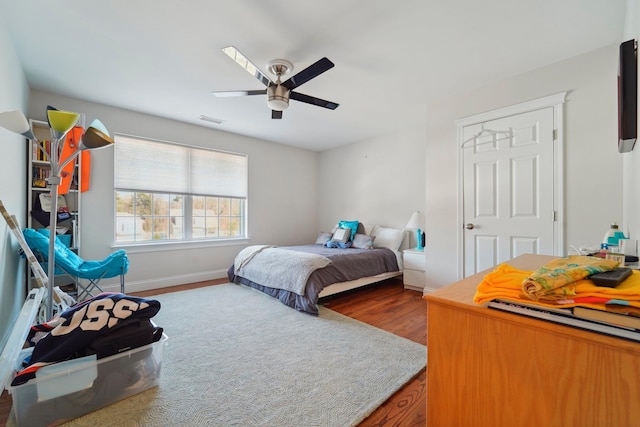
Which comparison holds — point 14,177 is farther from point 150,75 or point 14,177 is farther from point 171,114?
point 171,114

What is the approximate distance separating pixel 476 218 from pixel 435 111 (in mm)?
1450

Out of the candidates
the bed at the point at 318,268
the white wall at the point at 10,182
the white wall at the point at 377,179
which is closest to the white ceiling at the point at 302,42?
the white wall at the point at 10,182

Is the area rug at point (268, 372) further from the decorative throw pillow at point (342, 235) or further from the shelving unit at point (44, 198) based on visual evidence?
the decorative throw pillow at point (342, 235)

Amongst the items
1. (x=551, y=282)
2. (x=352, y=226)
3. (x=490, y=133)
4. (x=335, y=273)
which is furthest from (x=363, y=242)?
(x=551, y=282)

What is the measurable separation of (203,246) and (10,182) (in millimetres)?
2384

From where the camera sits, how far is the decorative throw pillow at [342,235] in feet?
15.1

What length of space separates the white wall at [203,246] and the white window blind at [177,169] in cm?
12

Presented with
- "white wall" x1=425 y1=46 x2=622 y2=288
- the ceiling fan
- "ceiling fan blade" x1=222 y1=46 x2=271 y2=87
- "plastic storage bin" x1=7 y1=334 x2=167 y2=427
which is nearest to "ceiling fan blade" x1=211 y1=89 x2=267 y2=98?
the ceiling fan

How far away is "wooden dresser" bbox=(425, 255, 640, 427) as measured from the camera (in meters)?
0.57

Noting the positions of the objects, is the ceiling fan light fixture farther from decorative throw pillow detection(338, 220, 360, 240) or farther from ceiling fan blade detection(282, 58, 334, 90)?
decorative throw pillow detection(338, 220, 360, 240)

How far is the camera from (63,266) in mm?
2625

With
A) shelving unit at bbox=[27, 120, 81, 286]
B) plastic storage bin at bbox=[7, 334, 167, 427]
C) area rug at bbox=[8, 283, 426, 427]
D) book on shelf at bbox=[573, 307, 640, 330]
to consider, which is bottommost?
area rug at bbox=[8, 283, 426, 427]

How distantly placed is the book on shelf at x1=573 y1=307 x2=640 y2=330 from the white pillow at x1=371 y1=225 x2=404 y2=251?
367 cm

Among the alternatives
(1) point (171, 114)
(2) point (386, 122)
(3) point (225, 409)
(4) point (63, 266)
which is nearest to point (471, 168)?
(2) point (386, 122)
